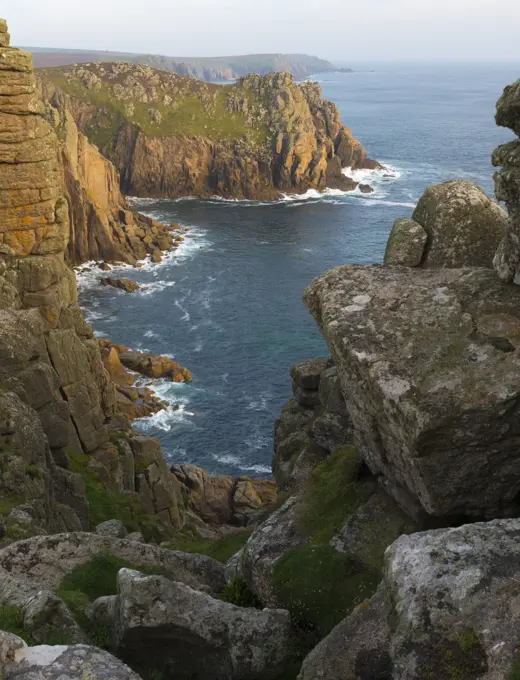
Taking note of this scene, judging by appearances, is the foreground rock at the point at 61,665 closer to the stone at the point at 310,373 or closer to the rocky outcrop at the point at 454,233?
the rocky outcrop at the point at 454,233

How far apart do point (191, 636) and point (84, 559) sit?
7.98 m

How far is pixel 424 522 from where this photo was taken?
19.6 meters

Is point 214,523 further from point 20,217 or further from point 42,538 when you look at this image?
point 42,538

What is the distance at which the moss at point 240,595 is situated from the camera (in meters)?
20.4

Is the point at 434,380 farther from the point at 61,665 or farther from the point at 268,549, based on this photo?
the point at 61,665

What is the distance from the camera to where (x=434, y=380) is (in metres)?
17.4

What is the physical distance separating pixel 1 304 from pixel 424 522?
33.8 meters

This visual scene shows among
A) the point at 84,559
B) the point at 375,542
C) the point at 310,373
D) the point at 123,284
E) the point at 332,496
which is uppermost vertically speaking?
the point at 375,542

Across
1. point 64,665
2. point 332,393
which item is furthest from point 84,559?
point 332,393

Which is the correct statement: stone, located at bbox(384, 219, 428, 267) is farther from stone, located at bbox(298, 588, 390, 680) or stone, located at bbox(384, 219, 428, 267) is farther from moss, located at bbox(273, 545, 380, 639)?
stone, located at bbox(298, 588, 390, 680)

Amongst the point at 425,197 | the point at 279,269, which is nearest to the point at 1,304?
the point at 425,197

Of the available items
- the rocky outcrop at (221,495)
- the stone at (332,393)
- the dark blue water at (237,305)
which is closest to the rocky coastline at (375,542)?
the stone at (332,393)

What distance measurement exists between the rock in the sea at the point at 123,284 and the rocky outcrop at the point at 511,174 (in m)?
99.1

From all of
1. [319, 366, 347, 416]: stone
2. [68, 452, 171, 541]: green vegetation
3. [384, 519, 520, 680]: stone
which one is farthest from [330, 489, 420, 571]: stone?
[68, 452, 171, 541]: green vegetation
